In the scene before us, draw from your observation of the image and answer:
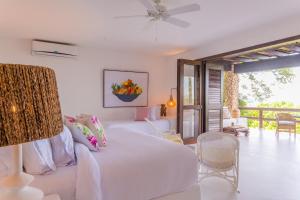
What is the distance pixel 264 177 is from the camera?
3109mm

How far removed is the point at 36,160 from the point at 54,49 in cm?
333

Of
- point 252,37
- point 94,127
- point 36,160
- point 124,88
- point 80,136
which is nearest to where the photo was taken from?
point 36,160

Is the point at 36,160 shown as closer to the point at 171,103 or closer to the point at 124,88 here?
the point at 124,88

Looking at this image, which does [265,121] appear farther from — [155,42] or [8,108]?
[8,108]

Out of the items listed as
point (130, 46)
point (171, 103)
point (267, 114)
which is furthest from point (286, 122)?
point (130, 46)

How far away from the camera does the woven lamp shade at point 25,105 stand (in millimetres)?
614

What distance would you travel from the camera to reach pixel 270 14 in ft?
9.74

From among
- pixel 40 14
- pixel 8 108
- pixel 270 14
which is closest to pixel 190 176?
pixel 8 108

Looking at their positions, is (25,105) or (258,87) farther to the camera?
(258,87)

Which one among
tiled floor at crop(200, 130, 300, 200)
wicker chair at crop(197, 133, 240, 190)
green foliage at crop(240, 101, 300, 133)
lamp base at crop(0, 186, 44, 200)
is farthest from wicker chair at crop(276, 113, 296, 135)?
lamp base at crop(0, 186, 44, 200)

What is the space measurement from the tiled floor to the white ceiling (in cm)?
237

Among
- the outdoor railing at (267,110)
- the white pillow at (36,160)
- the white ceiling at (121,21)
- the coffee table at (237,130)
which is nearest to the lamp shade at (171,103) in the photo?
the white ceiling at (121,21)

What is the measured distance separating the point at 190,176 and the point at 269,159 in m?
2.68

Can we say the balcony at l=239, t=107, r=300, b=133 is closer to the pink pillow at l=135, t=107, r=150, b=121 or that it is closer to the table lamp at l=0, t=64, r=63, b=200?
the pink pillow at l=135, t=107, r=150, b=121
